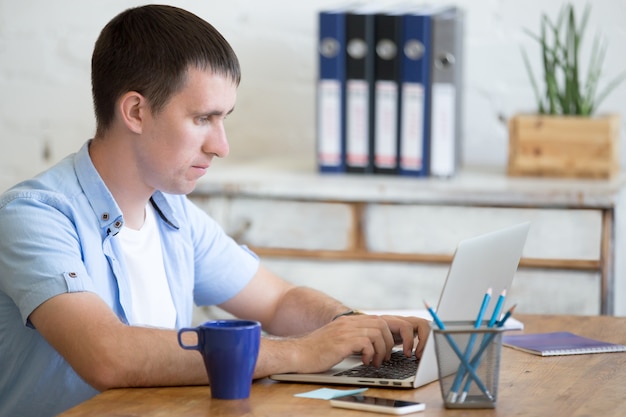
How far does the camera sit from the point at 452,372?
3.90 feet

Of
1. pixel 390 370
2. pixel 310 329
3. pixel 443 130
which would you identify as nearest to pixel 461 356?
pixel 390 370

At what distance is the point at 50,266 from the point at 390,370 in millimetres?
454

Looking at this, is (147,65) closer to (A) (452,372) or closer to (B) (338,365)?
(B) (338,365)

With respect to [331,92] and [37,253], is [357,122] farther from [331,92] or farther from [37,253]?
[37,253]

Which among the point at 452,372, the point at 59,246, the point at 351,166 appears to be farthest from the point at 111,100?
the point at 351,166

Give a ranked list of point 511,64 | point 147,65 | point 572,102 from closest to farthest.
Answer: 1. point 147,65
2. point 572,102
3. point 511,64

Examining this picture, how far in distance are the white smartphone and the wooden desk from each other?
11mm

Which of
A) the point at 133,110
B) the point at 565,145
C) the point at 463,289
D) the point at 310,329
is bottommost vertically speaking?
the point at 310,329

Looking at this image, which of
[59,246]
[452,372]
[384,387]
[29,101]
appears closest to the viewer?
[452,372]

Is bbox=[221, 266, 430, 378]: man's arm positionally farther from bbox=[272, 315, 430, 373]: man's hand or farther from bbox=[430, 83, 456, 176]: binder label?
bbox=[430, 83, 456, 176]: binder label

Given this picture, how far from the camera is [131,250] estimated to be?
159 centimetres

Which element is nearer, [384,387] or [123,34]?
[384,387]

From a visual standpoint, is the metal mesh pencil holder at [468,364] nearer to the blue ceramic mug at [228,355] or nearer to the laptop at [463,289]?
the laptop at [463,289]

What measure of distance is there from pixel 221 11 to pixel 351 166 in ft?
2.02
